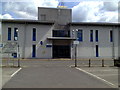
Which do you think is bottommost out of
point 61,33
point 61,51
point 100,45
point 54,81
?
point 54,81

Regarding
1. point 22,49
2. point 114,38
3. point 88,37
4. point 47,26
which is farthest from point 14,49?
point 114,38

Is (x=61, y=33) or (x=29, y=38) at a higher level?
(x=61, y=33)

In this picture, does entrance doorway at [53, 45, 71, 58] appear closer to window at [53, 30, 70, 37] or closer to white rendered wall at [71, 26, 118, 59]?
white rendered wall at [71, 26, 118, 59]

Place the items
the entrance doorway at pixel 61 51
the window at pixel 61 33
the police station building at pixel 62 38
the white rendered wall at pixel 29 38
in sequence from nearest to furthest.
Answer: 1. the white rendered wall at pixel 29 38
2. the police station building at pixel 62 38
3. the entrance doorway at pixel 61 51
4. the window at pixel 61 33

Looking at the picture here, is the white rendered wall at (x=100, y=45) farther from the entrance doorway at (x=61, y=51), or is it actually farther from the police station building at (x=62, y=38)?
the entrance doorway at (x=61, y=51)

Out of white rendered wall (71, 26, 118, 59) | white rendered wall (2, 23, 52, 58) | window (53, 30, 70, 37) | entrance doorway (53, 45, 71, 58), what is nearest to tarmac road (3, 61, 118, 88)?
white rendered wall (2, 23, 52, 58)

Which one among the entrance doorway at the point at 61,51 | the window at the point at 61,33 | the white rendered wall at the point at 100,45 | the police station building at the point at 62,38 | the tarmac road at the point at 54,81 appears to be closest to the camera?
the tarmac road at the point at 54,81

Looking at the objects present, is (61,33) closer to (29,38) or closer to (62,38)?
(62,38)

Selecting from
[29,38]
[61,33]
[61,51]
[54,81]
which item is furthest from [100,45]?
[54,81]

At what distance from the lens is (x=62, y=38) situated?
38.8 meters

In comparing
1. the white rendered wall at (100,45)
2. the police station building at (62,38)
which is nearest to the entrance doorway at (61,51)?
the police station building at (62,38)

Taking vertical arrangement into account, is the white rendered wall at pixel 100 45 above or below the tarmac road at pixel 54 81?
above

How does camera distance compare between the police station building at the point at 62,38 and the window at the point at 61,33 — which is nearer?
the police station building at the point at 62,38

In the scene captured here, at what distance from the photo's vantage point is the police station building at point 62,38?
38031 mm
